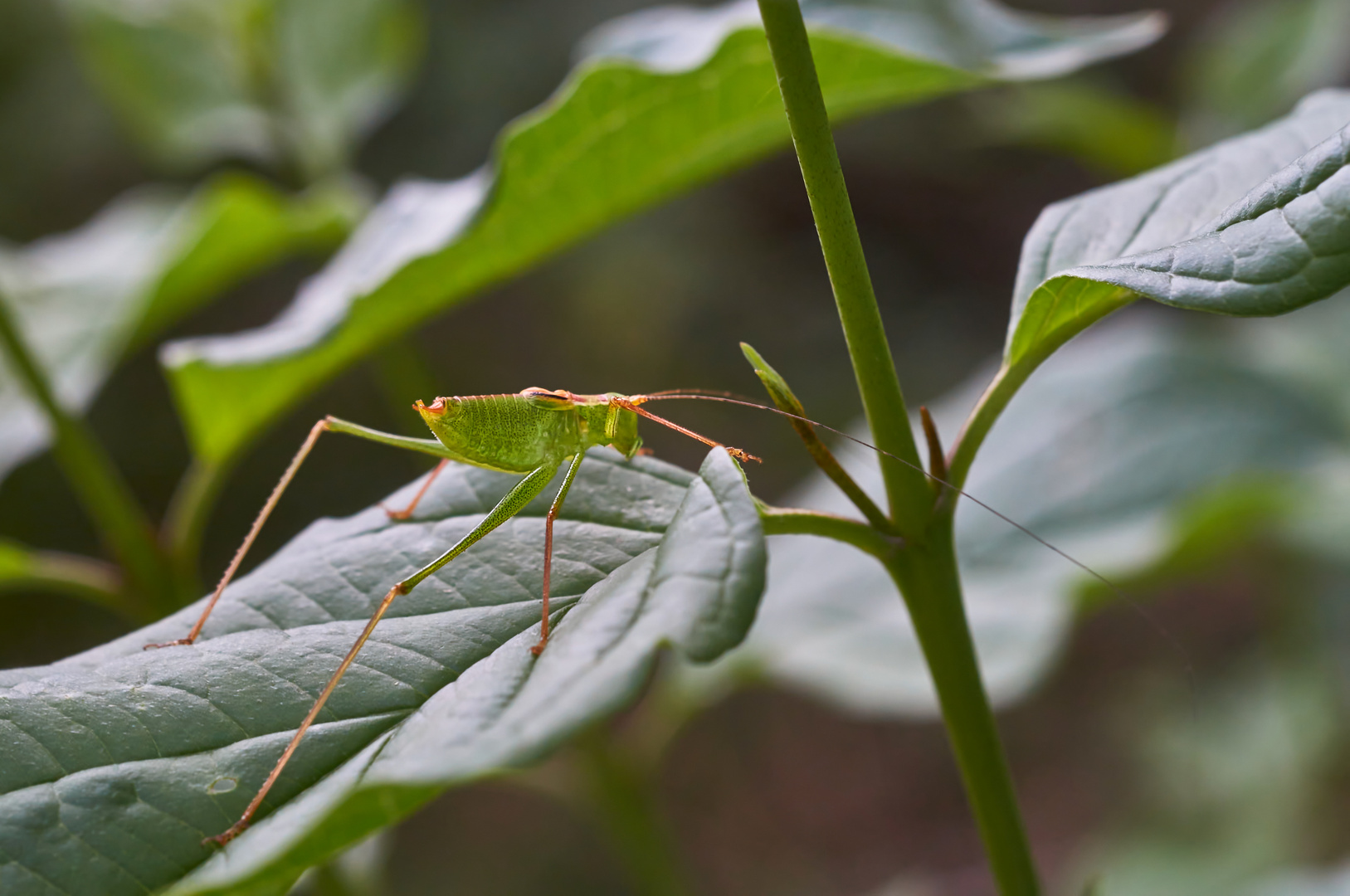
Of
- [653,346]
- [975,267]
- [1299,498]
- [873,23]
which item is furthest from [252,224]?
[975,267]

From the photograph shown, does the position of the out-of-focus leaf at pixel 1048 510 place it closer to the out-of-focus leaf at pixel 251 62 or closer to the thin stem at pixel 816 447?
the thin stem at pixel 816 447

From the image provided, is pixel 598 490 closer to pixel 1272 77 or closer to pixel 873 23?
pixel 873 23

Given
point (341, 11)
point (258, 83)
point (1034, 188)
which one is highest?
point (1034, 188)

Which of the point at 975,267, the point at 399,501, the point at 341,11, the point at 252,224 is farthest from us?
the point at 975,267

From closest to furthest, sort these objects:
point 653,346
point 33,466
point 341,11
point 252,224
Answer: point 252,224
point 341,11
point 33,466
point 653,346

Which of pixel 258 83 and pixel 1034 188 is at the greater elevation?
pixel 1034 188

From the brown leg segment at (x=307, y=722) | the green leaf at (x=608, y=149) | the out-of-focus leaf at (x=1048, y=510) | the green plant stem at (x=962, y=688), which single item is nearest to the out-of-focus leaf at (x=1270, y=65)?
the out-of-focus leaf at (x=1048, y=510)

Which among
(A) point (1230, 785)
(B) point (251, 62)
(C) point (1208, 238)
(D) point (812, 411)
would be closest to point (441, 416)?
(C) point (1208, 238)
